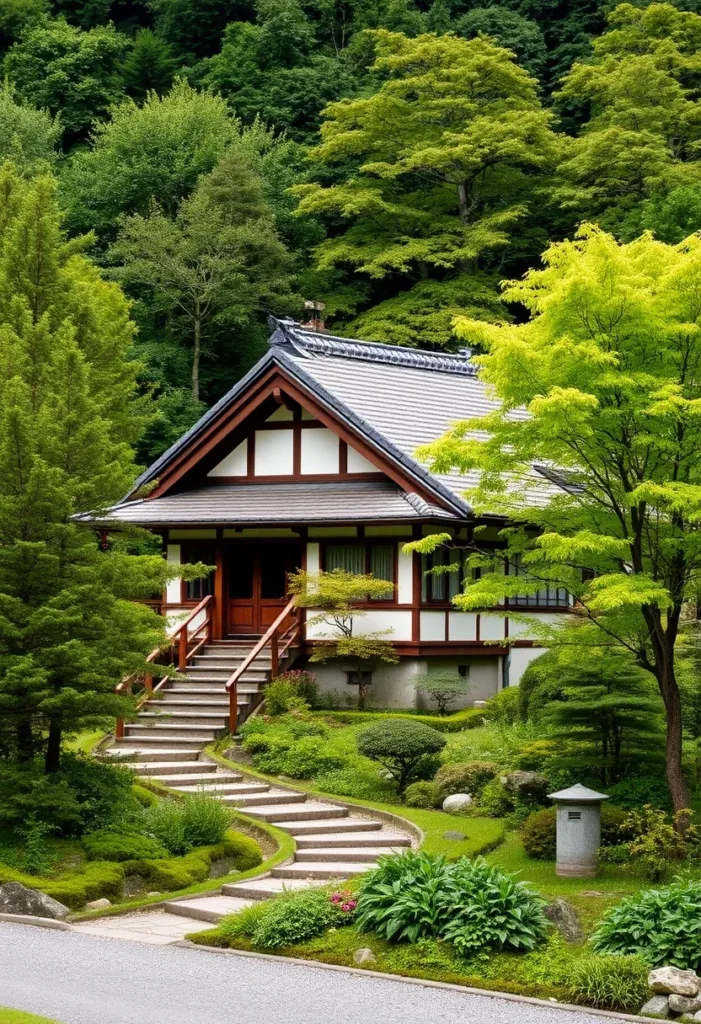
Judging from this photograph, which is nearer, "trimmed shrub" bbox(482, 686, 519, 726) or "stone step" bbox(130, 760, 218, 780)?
"stone step" bbox(130, 760, 218, 780)

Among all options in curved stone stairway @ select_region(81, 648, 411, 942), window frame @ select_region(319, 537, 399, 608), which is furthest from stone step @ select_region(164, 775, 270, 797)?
window frame @ select_region(319, 537, 399, 608)

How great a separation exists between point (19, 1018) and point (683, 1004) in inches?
210

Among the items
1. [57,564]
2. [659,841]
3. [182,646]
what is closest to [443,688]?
[182,646]

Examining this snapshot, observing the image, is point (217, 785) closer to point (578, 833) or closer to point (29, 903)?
point (29, 903)

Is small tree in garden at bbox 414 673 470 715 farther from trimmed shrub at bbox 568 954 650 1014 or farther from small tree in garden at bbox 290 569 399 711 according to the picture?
trimmed shrub at bbox 568 954 650 1014

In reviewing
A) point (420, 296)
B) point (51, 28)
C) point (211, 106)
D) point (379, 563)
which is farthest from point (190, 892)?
point (51, 28)

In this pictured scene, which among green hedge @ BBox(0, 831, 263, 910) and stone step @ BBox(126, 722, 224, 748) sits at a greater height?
stone step @ BBox(126, 722, 224, 748)

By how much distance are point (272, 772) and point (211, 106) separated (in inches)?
1528

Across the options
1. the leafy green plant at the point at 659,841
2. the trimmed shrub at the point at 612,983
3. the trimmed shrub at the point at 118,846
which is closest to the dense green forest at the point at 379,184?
the leafy green plant at the point at 659,841

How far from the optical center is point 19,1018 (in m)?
10.8

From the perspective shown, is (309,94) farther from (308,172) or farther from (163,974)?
(163,974)

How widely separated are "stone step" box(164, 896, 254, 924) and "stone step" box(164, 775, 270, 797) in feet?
14.7

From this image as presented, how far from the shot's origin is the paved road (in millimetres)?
11367

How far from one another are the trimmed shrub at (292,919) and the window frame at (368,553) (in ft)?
43.4
